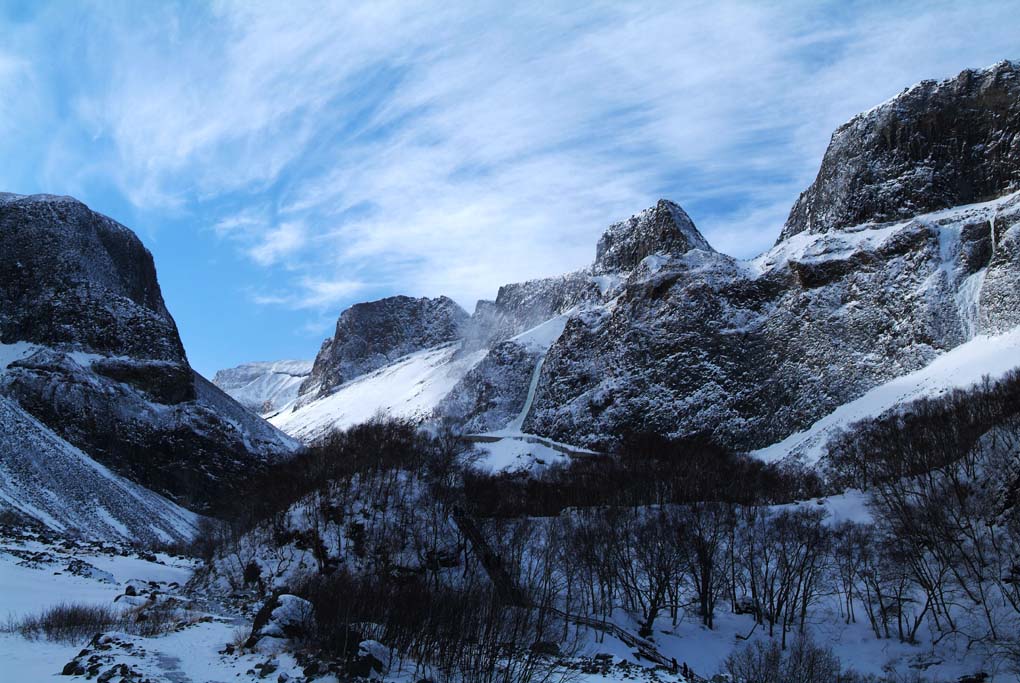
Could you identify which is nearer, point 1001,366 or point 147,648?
point 147,648

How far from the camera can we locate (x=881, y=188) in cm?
12712

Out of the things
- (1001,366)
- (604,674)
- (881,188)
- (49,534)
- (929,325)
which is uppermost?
(881,188)

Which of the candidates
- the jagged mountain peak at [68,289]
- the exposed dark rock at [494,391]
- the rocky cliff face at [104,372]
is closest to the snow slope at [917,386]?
the exposed dark rock at [494,391]

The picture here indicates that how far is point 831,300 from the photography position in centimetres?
11419

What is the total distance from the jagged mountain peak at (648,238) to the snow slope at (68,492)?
335 ft

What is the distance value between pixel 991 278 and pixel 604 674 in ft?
285

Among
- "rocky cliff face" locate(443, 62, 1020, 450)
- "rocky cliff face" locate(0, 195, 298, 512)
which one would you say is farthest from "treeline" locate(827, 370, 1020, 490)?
"rocky cliff face" locate(0, 195, 298, 512)

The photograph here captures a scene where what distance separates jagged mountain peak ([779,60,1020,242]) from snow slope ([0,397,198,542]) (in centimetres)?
11098

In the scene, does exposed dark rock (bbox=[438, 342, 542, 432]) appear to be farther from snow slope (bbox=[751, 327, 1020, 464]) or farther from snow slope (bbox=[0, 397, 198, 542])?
snow slope (bbox=[0, 397, 198, 542])

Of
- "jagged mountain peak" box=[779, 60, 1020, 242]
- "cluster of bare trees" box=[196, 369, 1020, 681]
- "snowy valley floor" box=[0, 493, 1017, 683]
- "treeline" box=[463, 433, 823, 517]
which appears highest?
"jagged mountain peak" box=[779, 60, 1020, 242]

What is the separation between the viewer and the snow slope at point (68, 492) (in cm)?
8094

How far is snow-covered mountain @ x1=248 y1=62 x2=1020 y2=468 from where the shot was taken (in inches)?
4048

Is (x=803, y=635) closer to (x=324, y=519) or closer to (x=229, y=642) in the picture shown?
(x=324, y=519)

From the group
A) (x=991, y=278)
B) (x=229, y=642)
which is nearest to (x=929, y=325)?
(x=991, y=278)
